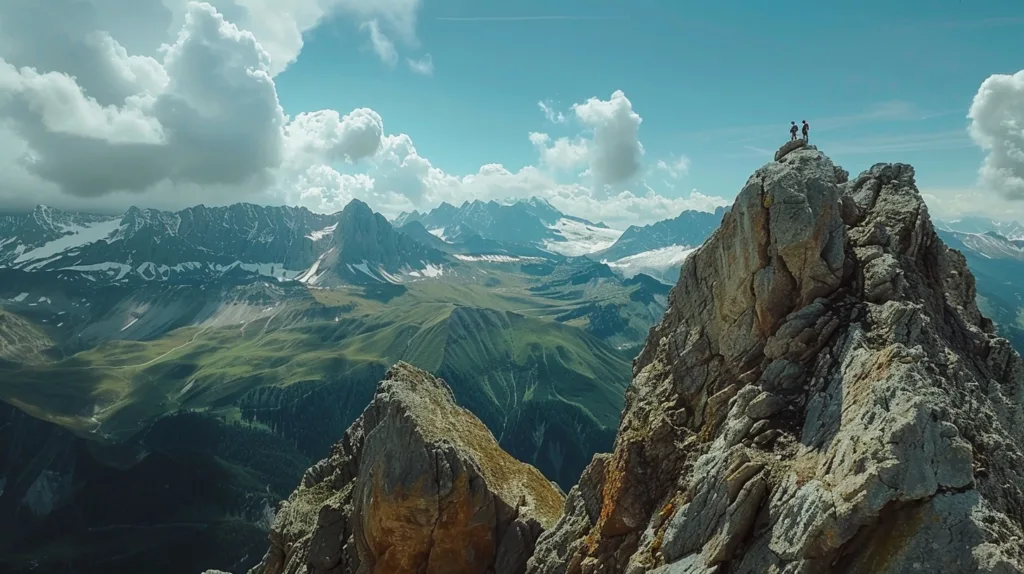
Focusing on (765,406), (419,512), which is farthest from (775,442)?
(419,512)

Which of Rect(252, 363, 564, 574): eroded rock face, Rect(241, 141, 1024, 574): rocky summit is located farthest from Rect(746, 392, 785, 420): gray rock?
Rect(252, 363, 564, 574): eroded rock face

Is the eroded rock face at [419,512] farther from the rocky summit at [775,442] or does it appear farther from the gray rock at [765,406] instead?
the gray rock at [765,406]

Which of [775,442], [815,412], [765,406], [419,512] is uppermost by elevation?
[815,412]

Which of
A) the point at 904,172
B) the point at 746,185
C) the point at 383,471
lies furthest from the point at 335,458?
the point at 904,172

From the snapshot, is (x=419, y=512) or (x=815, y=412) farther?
(x=419, y=512)

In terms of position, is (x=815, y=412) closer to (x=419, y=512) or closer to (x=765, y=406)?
(x=765, y=406)

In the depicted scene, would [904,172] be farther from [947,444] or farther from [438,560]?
[438,560]
